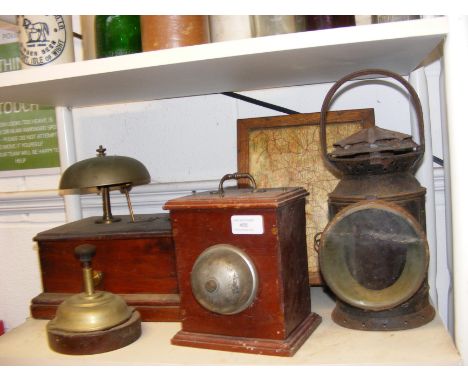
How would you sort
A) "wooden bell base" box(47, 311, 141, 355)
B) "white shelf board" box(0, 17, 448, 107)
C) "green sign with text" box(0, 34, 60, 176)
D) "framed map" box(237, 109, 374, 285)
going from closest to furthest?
1. "white shelf board" box(0, 17, 448, 107)
2. "wooden bell base" box(47, 311, 141, 355)
3. "framed map" box(237, 109, 374, 285)
4. "green sign with text" box(0, 34, 60, 176)

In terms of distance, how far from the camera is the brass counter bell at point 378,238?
0.96 m

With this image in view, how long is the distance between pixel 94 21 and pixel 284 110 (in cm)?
51

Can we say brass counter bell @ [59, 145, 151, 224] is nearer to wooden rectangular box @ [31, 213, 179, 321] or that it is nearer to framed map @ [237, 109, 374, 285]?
wooden rectangular box @ [31, 213, 179, 321]

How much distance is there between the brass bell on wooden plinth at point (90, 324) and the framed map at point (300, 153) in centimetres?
43

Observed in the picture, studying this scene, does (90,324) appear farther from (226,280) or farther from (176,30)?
(176,30)

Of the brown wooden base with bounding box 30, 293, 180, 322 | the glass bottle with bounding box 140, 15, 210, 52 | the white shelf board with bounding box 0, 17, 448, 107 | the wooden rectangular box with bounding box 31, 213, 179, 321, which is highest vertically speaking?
the glass bottle with bounding box 140, 15, 210, 52

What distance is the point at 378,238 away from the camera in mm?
978

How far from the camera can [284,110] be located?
1404mm

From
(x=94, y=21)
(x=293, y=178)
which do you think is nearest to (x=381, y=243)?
(x=293, y=178)

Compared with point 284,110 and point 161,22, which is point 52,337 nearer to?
point 161,22

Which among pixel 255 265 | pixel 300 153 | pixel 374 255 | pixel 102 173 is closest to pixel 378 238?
pixel 374 255

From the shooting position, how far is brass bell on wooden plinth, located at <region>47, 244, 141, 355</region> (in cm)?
102

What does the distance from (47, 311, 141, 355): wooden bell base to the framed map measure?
0.43 metres

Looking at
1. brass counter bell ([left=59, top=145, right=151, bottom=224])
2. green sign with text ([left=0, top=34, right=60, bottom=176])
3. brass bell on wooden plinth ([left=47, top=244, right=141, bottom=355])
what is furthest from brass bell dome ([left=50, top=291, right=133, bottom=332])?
green sign with text ([left=0, top=34, right=60, bottom=176])
